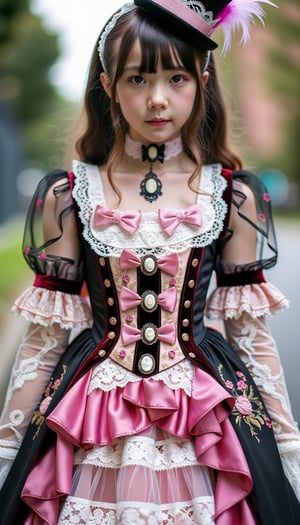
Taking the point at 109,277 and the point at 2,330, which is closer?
the point at 109,277

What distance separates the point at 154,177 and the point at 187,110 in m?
0.21

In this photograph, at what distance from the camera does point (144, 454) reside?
165cm

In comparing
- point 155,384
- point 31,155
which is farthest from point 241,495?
point 31,155

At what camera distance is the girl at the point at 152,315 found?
1683 mm

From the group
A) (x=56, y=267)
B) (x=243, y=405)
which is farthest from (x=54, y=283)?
(x=243, y=405)

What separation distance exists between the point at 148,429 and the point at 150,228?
1.74 ft

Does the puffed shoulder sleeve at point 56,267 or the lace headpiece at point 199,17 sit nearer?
the lace headpiece at point 199,17

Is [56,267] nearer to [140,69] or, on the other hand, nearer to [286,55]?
[140,69]

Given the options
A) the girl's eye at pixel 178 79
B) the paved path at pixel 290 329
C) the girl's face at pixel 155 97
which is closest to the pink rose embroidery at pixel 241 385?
the girl's face at pixel 155 97

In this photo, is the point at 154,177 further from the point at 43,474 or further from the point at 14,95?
the point at 14,95

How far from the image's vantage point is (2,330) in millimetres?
6344

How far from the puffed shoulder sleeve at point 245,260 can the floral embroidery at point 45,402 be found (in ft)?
1.61

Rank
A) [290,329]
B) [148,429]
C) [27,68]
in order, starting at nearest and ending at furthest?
1. [148,429]
2. [290,329]
3. [27,68]

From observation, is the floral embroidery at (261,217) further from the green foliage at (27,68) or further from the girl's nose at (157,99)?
the green foliage at (27,68)
